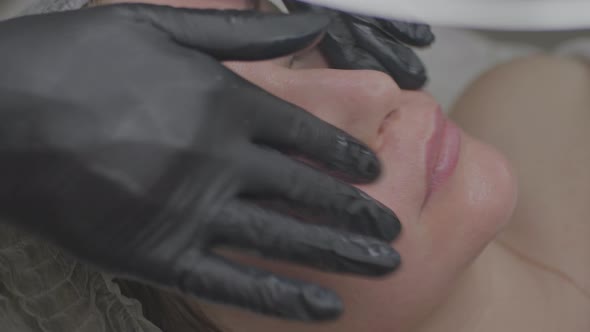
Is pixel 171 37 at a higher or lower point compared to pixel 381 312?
higher

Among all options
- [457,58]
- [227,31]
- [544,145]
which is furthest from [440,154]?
[457,58]

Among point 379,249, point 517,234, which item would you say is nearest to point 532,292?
point 517,234

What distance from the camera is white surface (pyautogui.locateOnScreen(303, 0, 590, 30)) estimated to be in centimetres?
85

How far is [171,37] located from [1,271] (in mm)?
394

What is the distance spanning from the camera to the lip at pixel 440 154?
820 mm

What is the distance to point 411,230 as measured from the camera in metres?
0.79

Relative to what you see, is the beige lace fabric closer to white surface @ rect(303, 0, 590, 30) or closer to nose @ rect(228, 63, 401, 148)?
nose @ rect(228, 63, 401, 148)

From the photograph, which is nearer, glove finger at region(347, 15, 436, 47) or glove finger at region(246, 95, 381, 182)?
glove finger at region(246, 95, 381, 182)

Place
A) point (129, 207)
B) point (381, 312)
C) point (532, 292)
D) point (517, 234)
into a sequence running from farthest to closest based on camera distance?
point (517, 234), point (532, 292), point (381, 312), point (129, 207)

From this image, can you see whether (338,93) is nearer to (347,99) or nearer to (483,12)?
(347,99)

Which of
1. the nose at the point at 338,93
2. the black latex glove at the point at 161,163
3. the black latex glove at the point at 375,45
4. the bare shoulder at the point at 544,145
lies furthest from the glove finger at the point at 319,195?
the bare shoulder at the point at 544,145

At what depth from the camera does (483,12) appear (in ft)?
2.91

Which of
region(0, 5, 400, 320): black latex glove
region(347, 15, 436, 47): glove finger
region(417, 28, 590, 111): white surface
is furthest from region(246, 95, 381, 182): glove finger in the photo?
region(417, 28, 590, 111): white surface

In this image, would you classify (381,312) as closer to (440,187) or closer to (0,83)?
(440,187)
